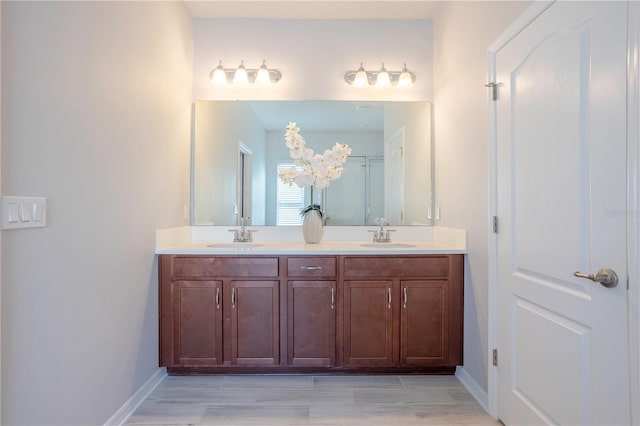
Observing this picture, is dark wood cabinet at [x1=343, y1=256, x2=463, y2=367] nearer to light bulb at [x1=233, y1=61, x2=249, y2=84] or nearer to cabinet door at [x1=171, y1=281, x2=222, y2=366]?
cabinet door at [x1=171, y1=281, x2=222, y2=366]

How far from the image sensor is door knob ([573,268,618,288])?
112 centimetres

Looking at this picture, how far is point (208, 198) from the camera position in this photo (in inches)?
112

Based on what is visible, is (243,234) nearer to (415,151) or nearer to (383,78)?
(415,151)

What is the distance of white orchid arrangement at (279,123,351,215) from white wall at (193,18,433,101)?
0.42 meters

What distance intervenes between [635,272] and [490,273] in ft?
2.84

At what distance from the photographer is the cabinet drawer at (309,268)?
227cm

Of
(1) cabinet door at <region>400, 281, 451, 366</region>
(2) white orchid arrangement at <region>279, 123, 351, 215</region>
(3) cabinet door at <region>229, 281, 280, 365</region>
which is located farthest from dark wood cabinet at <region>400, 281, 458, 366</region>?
(2) white orchid arrangement at <region>279, 123, 351, 215</region>

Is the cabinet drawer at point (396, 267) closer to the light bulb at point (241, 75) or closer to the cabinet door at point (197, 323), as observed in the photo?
the cabinet door at point (197, 323)

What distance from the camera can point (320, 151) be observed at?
2.86 meters

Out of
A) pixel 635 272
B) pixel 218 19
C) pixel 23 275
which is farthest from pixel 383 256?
pixel 218 19

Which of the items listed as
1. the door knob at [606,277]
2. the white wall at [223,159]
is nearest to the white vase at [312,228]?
the white wall at [223,159]

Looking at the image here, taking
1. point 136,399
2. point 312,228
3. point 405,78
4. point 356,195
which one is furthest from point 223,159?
point 136,399

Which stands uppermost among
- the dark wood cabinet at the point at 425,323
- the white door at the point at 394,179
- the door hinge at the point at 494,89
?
the door hinge at the point at 494,89

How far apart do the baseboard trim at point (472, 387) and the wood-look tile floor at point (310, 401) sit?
0.10ft
